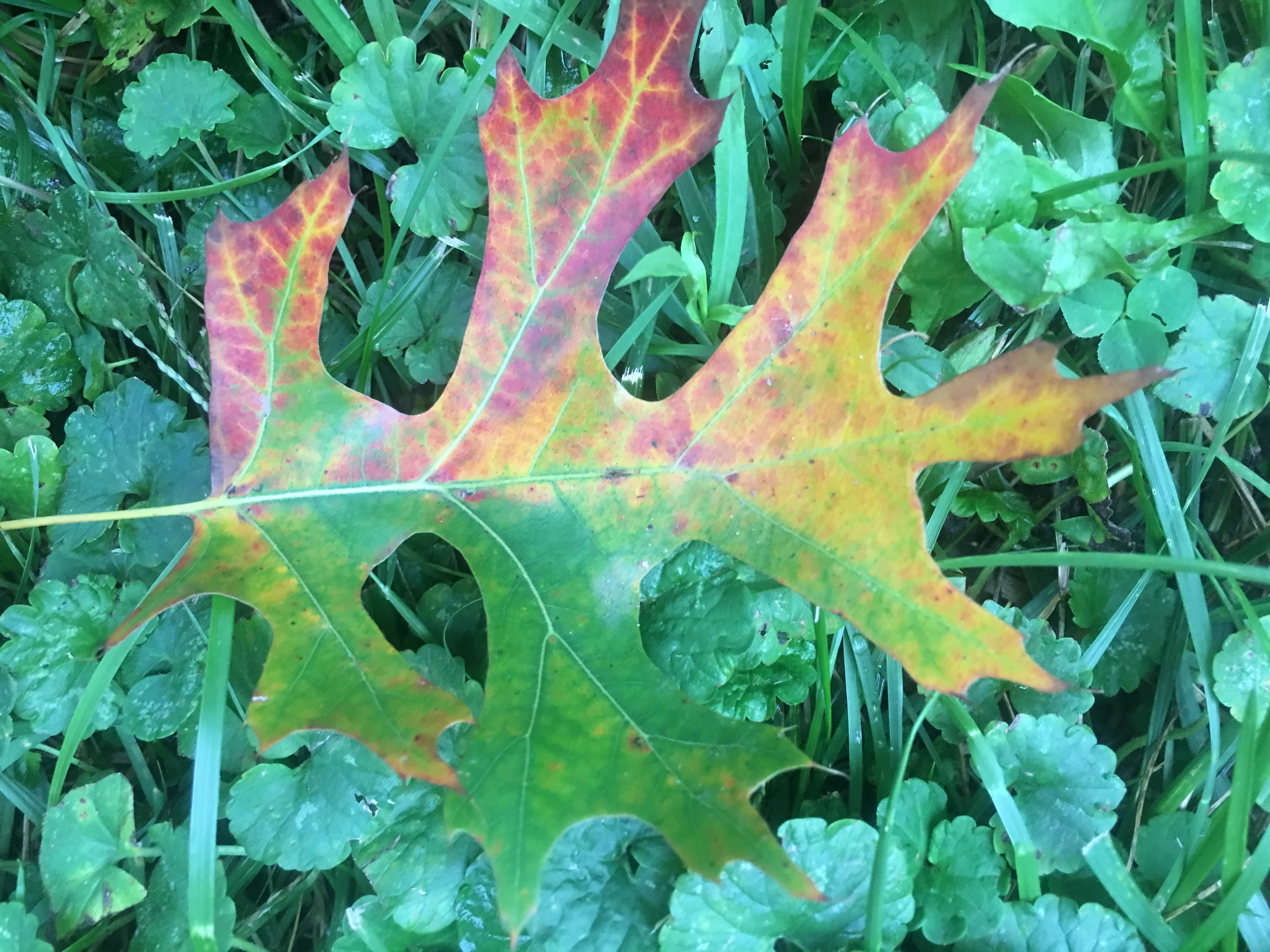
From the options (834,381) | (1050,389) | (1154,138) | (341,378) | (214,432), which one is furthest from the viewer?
(341,378)

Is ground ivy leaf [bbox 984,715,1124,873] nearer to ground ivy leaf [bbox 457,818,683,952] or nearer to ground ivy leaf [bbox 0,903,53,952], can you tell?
ground ivy leaf [bbox 457,818,683,952]

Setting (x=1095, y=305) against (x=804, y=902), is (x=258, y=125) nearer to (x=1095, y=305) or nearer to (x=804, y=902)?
(x=1095, y=305)

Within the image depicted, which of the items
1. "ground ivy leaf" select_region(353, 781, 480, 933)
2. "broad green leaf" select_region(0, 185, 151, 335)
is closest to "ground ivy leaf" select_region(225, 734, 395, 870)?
"ground ivy leaf" select_region(353, 781, 480, 933)

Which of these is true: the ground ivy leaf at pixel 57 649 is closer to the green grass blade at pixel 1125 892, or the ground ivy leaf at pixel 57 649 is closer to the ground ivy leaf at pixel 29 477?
the ground ivy leaf at pixel 29 477

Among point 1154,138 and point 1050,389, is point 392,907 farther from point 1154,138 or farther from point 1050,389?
point 1154,138

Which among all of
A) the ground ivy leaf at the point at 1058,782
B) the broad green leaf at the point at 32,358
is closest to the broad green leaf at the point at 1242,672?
the ground ivy leaf at the point at 1058,782

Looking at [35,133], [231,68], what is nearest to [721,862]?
[231,68]

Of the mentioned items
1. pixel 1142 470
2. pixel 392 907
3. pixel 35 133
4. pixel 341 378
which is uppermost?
pixel 35 133
